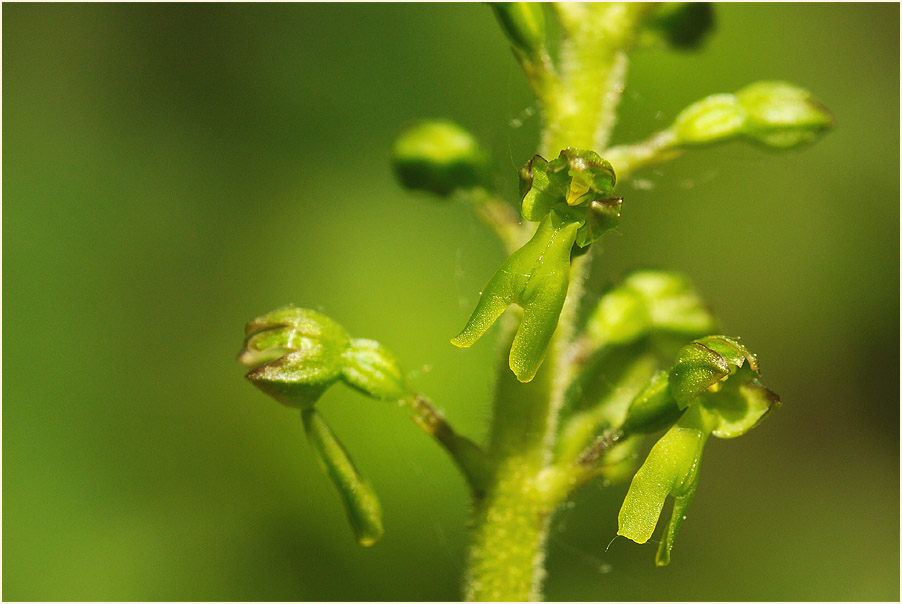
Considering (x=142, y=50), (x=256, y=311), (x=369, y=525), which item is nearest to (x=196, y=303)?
(x=256, y=311)

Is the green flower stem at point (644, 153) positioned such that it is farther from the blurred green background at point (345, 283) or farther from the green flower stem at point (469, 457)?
the blurred green background at point (345, 283)

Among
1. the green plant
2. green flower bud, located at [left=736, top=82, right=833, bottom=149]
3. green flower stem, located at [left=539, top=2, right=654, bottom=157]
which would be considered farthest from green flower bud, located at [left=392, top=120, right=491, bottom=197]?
green flower bud, located at [left=736, top=82, right=833, bottom=149]

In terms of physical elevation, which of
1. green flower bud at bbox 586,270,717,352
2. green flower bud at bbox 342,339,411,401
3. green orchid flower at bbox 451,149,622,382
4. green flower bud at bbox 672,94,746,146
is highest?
green flower bud at bbox 672,94,746,146

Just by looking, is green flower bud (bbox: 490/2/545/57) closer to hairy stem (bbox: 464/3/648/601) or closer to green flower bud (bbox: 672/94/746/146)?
hairy stem (bbox: 464/3/648/601)

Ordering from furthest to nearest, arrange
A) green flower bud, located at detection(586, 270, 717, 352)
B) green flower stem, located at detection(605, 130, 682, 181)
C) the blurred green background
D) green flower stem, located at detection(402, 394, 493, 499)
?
the blurred green background → green flower bud, located at detection(586, 270, 717, 352) → green flower stem, located at detection(605, 130, 682, 181) → green flower stem, located at detection(402, 394, 493, 499)

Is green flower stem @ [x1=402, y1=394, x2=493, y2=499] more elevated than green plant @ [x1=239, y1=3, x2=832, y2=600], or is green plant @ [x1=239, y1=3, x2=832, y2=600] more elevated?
green plant @ [x1=239, y1=3, x2=832, y2=600]

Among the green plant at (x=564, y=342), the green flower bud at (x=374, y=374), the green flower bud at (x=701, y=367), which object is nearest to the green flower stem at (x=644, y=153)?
the green plant at (x=564, y=342)

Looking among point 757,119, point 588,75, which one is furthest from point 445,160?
point 757,119

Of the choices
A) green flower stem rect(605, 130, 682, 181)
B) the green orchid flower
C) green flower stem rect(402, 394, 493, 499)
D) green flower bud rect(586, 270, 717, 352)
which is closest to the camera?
the green orchid flower
